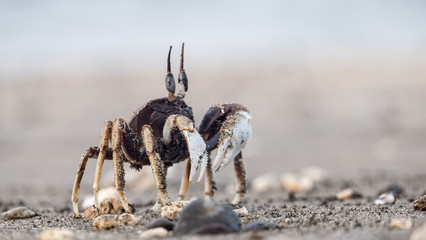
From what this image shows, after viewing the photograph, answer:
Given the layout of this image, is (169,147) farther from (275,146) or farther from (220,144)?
(275,146)

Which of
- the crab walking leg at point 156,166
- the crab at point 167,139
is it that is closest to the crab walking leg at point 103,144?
the crab at point 167,139

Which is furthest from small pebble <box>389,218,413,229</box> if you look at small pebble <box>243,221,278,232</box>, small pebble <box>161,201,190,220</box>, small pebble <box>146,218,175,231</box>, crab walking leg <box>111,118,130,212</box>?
crab walking leg <box>111,118,130,212</box>

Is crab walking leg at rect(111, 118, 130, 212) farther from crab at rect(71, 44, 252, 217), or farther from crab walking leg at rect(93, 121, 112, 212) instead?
crab walking leg at rect(93, 121, 112, 212)

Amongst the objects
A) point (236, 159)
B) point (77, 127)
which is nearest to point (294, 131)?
point (77, 127)

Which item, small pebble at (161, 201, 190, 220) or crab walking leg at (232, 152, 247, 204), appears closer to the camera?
small pebble at (161, 201, 190, 220)

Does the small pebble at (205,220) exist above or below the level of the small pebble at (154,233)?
above

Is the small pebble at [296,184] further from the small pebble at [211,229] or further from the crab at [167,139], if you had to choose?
the small pebble at [211,229]
